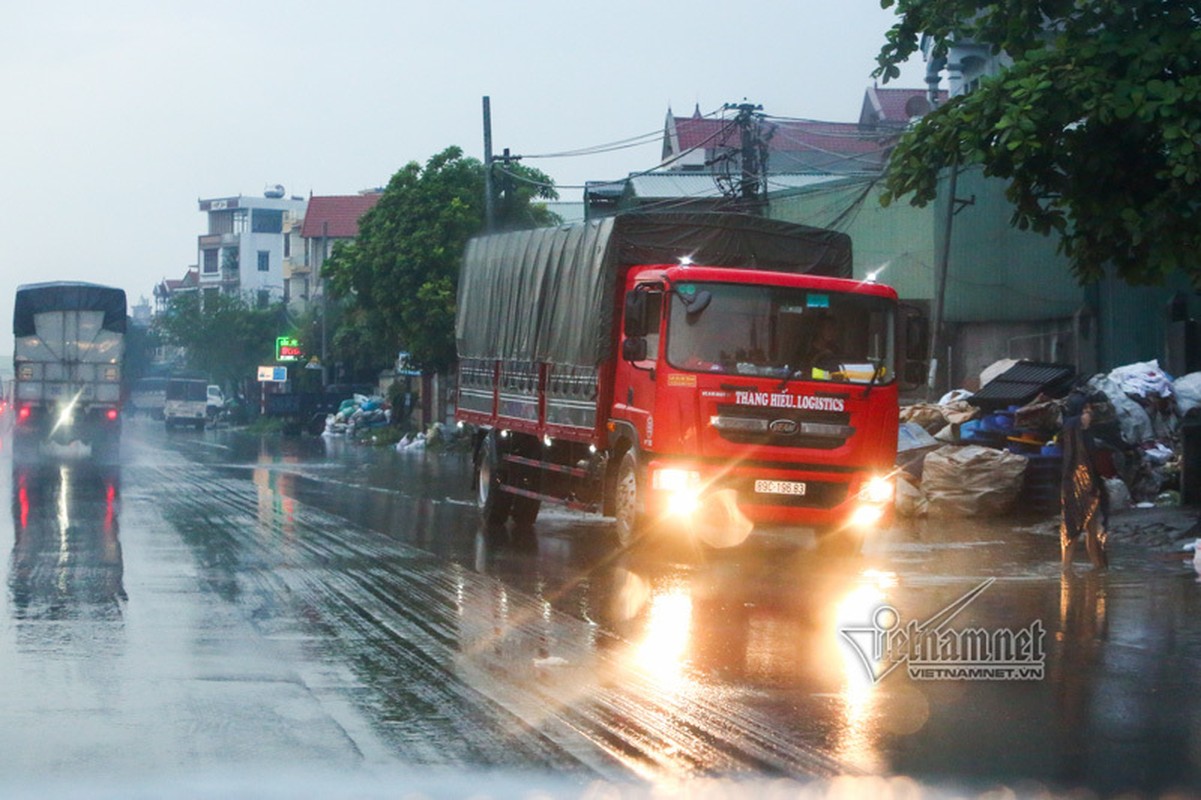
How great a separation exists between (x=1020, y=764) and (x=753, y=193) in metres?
37.5

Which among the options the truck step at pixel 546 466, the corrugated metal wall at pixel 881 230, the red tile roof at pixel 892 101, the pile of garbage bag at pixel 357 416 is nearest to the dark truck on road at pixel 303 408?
the pile of garbage bag at pixel 357 416

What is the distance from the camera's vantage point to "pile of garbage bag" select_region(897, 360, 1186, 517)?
67.9 feet

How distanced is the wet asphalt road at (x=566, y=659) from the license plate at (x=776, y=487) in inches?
30.4

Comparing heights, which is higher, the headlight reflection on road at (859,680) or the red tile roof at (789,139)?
the red tile roof at (789,139)

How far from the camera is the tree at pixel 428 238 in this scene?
46719 millimetres

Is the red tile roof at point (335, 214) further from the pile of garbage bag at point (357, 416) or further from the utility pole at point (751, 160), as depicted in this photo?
the utility pole at point (751, 160)

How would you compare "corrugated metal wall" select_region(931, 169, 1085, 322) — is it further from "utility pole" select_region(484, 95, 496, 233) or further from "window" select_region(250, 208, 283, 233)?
"window" select_region(250, 208, 283, 233)

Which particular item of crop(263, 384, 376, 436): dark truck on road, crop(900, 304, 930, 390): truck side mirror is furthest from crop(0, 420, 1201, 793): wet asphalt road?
crop(263, 384, 376, 436): dark truck on road

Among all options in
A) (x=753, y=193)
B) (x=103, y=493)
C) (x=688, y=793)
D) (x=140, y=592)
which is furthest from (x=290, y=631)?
(x=753, y=193)

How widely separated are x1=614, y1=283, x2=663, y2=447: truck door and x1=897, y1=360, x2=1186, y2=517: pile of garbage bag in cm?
700

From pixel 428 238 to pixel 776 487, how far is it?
33.1m

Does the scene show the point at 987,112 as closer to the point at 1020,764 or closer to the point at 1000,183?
the point at 1020,764

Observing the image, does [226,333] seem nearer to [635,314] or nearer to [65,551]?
[65,551]

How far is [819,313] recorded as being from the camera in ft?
49.6
